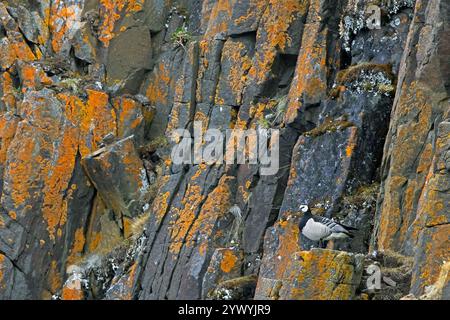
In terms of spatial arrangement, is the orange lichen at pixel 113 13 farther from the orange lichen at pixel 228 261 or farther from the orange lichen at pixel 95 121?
the orange lichen at pixel 228 261

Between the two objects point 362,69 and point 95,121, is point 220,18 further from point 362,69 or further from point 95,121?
point 362,69

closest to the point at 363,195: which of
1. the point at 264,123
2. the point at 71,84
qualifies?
the point at 264,123

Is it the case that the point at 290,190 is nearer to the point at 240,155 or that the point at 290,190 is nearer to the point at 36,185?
the point at 240,155

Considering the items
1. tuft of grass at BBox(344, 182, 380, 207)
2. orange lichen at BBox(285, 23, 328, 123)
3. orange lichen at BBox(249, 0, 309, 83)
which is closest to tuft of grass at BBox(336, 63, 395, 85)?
orange lichen at BBox(285, 23, 328, 123)

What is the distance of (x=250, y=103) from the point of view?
2691 centimetres

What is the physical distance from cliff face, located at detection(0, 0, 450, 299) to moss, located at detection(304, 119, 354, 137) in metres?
0.03

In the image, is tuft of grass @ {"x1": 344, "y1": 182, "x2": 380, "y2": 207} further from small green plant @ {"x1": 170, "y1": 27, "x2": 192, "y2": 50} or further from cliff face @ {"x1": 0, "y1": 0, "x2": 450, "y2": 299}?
small green plant @ {"x1": 170, "y1": 27, "x2": 192, "y2": 50}

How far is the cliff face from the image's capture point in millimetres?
21703

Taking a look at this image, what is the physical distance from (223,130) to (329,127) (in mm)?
3560

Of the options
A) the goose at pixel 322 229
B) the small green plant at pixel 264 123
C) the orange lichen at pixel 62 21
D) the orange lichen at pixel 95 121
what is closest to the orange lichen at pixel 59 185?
the orange lichen at pixel 95 121

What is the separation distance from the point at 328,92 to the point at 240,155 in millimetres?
2453

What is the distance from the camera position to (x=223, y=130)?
88.8 ft

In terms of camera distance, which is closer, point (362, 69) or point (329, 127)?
point (329, 127)

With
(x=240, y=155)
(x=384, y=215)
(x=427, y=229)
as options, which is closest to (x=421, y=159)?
(x=384, y=215)
